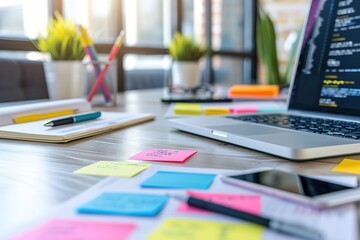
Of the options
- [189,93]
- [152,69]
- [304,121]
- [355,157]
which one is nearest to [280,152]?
[355,157]

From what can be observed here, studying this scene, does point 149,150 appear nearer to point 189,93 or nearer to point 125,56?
point 189,93

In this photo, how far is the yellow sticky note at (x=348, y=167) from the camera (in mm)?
444

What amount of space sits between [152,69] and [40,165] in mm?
2277

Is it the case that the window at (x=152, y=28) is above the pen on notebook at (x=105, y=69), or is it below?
above

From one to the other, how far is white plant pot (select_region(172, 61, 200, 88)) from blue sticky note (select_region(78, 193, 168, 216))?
1.42 metres

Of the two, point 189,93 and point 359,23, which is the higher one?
point 359,23

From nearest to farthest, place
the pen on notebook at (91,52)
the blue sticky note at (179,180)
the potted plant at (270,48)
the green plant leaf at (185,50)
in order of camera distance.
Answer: the blue sticky note at (179,180), the pen on notebook at (91,52), the green plant leaf at (185,50), the potted plant at (270,48)

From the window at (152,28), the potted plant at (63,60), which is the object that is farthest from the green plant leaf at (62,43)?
the window at (152,28)

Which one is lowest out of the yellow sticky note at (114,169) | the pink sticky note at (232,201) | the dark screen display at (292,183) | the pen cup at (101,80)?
the pink sticky note at (232,201)

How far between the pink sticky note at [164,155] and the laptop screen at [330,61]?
32cm

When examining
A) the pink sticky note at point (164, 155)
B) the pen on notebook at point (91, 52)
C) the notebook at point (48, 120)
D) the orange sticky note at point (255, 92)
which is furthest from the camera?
the orange sticky note at point (255, 92)

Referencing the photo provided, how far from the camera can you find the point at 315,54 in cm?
82

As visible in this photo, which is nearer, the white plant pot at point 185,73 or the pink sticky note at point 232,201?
the pink sticky note at point 232,201

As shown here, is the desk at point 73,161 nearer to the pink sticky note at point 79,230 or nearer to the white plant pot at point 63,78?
the pink sticky note at point 79,230
